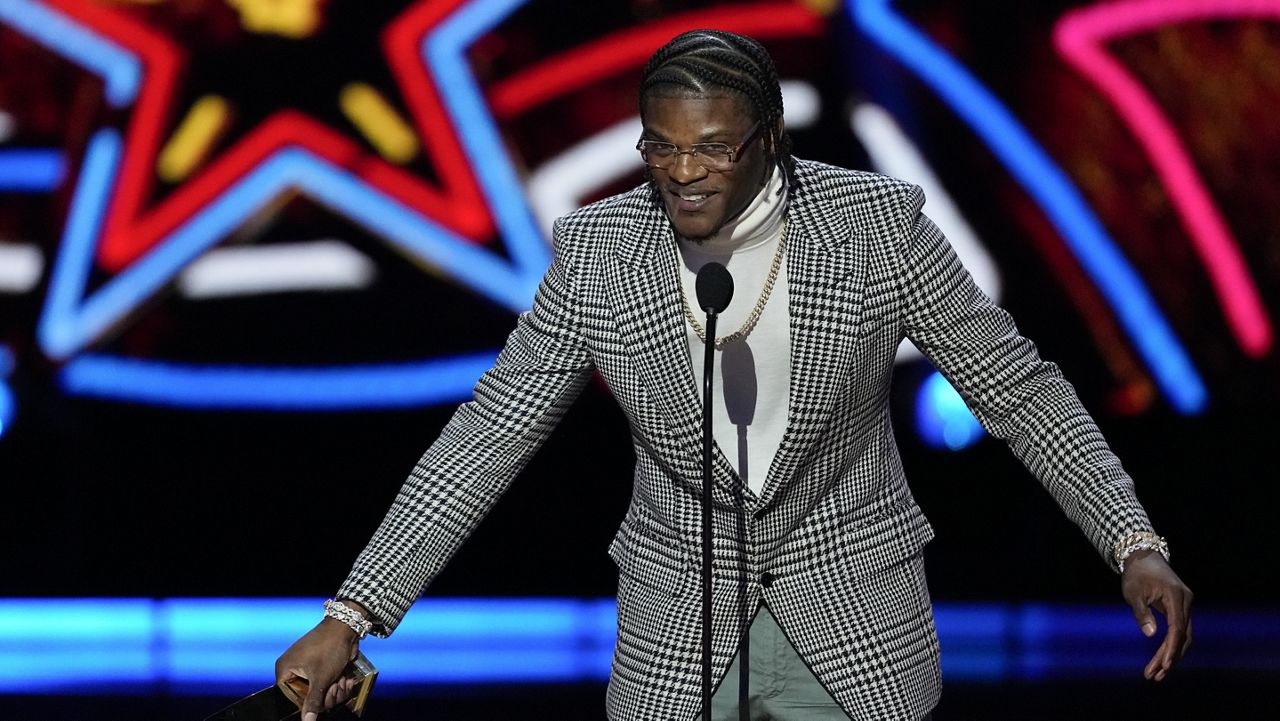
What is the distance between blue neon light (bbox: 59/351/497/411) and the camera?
437 cm

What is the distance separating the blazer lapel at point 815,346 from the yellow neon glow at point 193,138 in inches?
118

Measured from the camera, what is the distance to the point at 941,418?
4.28m

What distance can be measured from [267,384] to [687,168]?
9.86 feet

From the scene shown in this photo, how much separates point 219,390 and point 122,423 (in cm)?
30

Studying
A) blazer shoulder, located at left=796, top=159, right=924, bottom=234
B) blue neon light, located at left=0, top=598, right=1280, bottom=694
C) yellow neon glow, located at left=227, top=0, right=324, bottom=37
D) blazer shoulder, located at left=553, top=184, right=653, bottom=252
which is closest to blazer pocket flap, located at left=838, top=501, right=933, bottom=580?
blazer shoulder, located at left=796, top=159, right=924, bottom=234

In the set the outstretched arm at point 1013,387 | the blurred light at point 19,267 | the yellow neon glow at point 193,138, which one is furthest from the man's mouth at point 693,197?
the blurred light at point 19,267

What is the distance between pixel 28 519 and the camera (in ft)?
14.7

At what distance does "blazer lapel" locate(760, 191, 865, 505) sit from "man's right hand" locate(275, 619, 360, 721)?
475mm

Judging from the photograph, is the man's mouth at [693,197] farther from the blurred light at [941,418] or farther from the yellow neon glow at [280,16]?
the yellow neon glow at [280,16]

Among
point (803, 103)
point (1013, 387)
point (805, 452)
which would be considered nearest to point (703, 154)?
point (805, 452)

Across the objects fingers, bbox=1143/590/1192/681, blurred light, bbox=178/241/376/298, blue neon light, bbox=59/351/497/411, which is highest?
blurred light, bbox=178/241/376/298

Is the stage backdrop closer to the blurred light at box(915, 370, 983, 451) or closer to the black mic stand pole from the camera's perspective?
the blurred light at box(915, 370, 983, 451)

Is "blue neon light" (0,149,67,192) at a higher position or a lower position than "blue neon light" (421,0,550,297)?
higher

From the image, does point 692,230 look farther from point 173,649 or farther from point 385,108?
point 173,649
